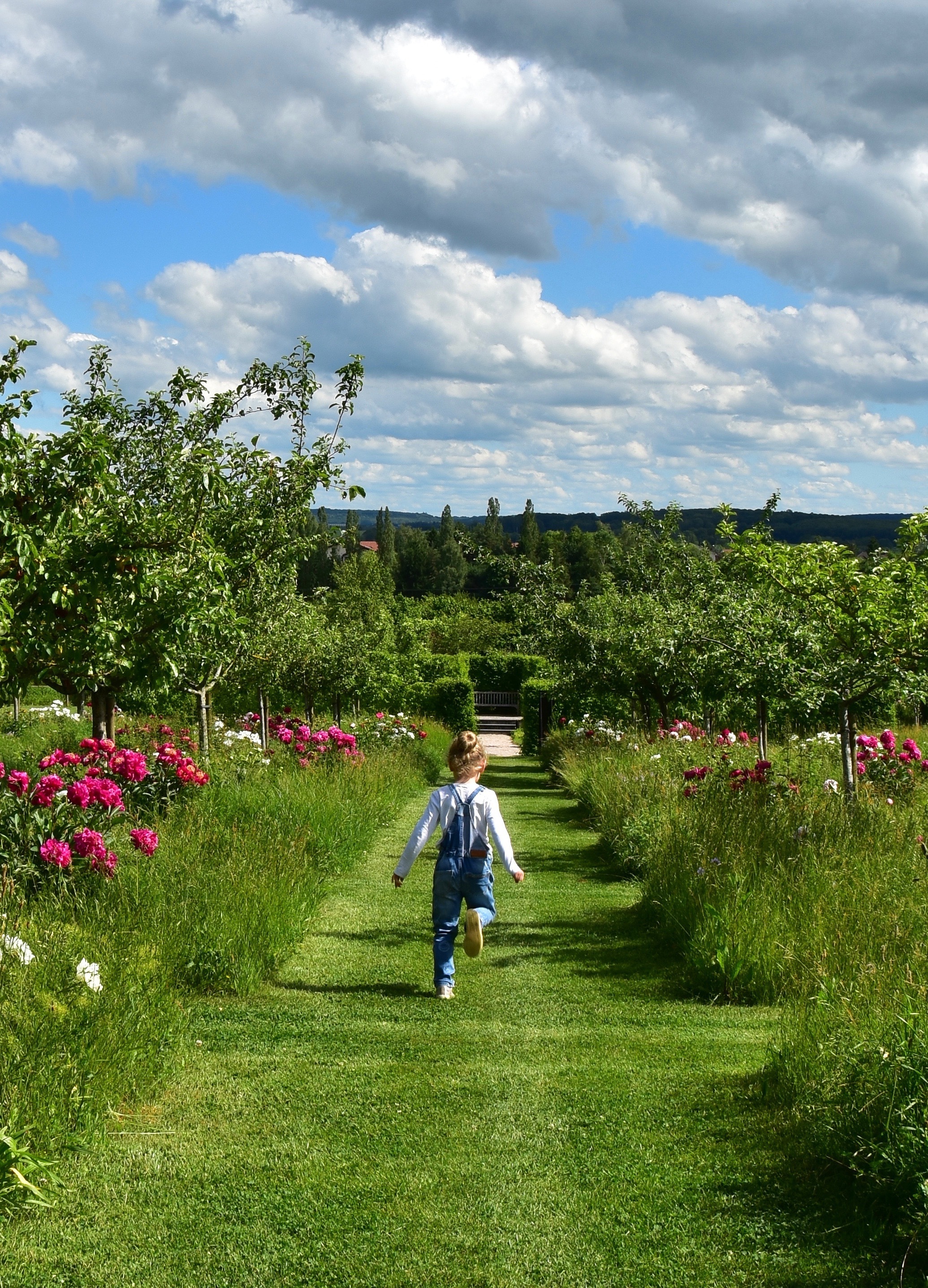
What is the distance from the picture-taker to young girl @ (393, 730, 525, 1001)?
6082mm

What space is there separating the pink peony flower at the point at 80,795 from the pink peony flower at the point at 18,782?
0.29 m

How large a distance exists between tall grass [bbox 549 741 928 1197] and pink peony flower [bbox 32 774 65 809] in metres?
3.95

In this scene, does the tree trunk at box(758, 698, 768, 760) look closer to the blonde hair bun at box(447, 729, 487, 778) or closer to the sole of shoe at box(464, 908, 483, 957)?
the blonde hair bun at box(447, 729, 487, 778)

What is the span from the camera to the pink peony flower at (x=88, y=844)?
19.9 feet

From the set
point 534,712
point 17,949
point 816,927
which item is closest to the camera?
point 17,949

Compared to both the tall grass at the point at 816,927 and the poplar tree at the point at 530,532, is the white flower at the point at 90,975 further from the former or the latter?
the poplar tree at the point at 530,532

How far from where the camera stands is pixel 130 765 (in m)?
7.45

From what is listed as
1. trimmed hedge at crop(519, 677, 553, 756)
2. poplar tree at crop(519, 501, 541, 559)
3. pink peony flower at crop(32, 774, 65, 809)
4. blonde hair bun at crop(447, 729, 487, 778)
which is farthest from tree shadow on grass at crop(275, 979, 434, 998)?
poplar tree at crop(519, 501, 541, 559)

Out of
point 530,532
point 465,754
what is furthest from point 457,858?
point 530,532

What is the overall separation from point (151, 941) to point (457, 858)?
5.68 ft

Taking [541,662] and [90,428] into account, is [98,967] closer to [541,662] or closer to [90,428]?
[90,428]

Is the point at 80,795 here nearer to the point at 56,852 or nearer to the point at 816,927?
the point at 56,852

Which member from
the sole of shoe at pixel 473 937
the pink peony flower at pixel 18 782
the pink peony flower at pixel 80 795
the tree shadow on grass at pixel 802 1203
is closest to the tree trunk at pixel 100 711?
the pink peony flower at pixel 18 782

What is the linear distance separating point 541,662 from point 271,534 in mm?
21626
